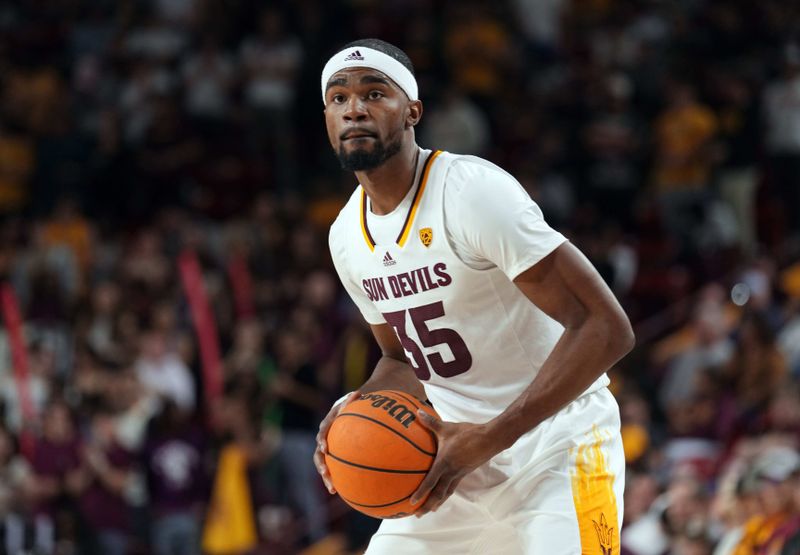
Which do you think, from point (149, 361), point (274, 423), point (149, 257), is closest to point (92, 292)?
point (149, 257)

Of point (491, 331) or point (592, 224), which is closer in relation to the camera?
point (491, 331)

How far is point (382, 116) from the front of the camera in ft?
14.6

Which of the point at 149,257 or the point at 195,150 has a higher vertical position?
the point at 195,150

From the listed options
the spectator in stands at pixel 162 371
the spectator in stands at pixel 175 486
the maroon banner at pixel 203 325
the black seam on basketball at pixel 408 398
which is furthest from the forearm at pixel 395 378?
the maroon banner at pixel 203 325

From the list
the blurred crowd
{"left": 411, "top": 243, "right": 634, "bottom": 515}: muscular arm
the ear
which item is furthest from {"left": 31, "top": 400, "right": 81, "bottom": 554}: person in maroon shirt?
{"left": 411, "top": 243, "right": 634, "bottom": 515}: muscular arm

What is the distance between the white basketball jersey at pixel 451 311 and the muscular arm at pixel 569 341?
0.25 m

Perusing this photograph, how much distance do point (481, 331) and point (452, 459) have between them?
52cm

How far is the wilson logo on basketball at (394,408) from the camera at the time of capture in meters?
4.27

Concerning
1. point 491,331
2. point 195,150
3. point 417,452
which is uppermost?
point 195,150

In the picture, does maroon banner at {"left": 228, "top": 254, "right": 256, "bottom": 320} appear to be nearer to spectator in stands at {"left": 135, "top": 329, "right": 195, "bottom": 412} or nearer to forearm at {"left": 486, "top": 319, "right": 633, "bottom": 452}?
spectator in stands at {"left": 135, "top": 329, "right": 195, "bottom": 412}

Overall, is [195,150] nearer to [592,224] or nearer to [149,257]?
[149,257]

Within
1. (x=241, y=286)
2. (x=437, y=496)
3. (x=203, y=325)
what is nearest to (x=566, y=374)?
(x=437, y=496)

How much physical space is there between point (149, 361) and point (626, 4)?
744 centimetres

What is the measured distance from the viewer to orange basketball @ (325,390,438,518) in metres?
4.17
